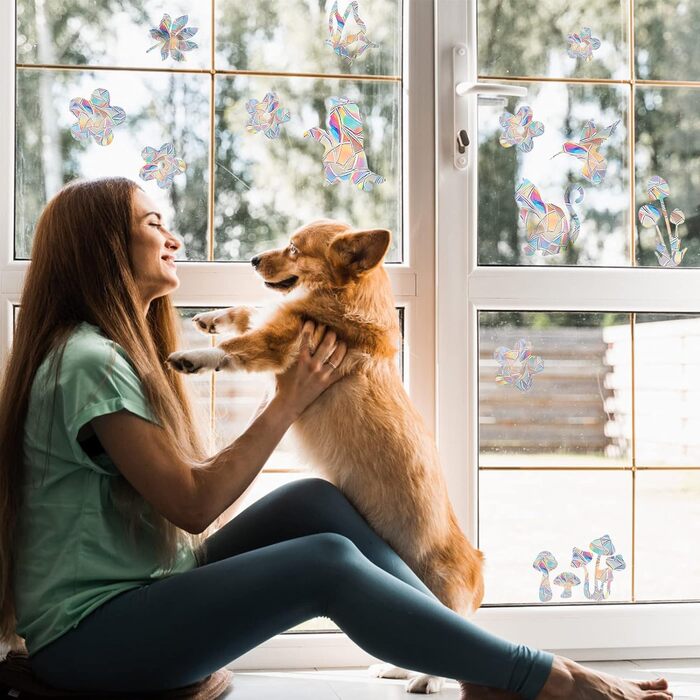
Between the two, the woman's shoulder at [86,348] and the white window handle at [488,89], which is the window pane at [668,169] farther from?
the woman's shoulder at [86,348]

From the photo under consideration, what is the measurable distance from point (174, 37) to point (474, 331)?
3.37ft

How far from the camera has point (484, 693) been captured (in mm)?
1480

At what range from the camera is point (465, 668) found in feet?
4.70

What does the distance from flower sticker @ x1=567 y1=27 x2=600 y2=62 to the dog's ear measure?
0.83 meters

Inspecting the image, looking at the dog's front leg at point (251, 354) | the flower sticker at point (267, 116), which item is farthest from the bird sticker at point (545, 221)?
the dog's front leg at point (251, 354)

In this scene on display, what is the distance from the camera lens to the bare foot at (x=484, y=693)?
1466 mm

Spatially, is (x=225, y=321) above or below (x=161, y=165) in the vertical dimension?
below

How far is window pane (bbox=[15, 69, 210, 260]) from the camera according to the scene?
6.73 ft

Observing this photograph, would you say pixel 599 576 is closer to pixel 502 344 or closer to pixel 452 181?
pixel 502 344

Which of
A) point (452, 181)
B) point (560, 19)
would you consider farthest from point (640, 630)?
point (560, 19)

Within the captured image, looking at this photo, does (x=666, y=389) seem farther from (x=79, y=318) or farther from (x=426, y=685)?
(x=79, y=318)

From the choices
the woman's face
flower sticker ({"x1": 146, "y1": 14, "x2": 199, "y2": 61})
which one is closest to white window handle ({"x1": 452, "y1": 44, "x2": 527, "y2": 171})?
flower sticker ({"x1": 146, "y1": 14, "x2": 199, "y2": 61})

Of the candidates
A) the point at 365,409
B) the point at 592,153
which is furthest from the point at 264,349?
the point at 592,153

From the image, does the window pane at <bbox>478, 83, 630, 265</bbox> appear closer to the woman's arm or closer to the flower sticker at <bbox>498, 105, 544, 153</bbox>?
the flower sticker at <bbox>498, 105, 544, 153</bbox>
